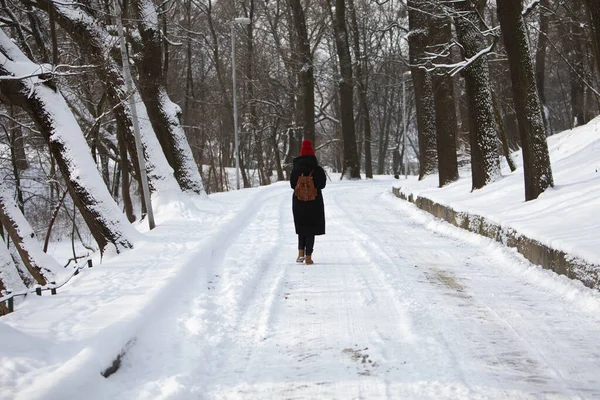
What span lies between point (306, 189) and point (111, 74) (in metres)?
6.67

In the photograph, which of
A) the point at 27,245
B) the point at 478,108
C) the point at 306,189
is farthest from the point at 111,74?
the point at 478,108

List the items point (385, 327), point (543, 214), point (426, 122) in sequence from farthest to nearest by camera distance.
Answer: point (426, 122)
point (543, 214)
point (385, 327)

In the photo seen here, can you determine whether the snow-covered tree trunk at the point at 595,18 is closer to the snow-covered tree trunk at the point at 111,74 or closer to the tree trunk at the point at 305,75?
the snow-covered tree trunk at the point at 111,74

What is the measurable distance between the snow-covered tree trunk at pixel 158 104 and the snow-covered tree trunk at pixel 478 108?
7.67 metres

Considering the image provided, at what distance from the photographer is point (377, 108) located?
57219 mm

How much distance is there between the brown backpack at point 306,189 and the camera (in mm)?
8625

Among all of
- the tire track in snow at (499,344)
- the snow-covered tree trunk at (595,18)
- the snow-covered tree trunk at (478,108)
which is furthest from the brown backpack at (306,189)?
the snow-covered tree trunk at (478,108)

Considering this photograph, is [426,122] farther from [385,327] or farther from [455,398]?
[455,398]

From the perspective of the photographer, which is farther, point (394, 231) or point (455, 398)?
point (394, 231)

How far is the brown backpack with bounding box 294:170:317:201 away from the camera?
28.3ft

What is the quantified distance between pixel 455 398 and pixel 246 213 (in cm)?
1180

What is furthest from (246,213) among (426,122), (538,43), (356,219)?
(538,43)

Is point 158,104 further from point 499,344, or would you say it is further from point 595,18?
point 499,344

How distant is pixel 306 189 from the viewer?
8.62 meters
